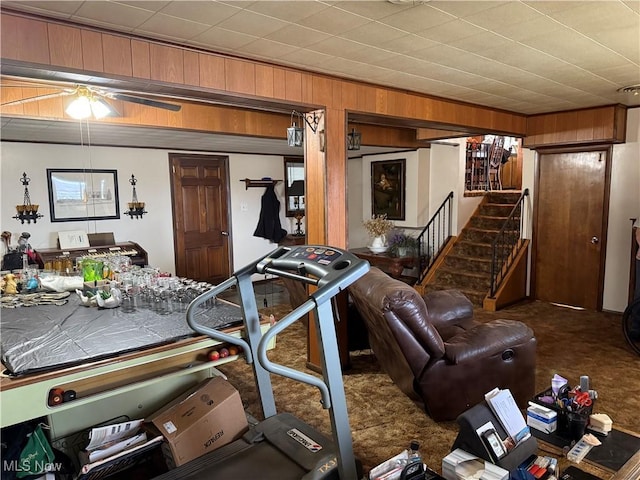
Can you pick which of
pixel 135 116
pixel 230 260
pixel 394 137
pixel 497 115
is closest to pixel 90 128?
pixel 135 116

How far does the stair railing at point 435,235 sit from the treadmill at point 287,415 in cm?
456

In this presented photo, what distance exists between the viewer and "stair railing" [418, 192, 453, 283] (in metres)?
6.52

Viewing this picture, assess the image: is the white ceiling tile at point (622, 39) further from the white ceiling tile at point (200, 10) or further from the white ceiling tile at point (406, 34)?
the white ceiling tile at point (200, 10)

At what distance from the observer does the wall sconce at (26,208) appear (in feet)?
17.4

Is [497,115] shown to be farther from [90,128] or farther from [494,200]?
[90,128]

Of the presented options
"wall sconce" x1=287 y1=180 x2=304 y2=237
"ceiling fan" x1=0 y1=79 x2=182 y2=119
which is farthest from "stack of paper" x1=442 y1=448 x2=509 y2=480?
"wall sconce" x1=287 y1=180 x2=304 y2=237

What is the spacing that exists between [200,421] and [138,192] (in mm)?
4693

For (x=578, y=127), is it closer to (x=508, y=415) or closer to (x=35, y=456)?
(x=508, y=415)

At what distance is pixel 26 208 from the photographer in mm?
5324

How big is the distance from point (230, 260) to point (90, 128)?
10.3 feet

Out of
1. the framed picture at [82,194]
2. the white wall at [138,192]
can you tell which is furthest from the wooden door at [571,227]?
the framed picture at [82,194]

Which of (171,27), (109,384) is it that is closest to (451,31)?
(171,27)

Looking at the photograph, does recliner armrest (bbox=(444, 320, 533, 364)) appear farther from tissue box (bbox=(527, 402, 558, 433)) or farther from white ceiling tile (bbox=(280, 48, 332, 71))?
white ceiling tile (bbox=(280, 48, 332, 71))

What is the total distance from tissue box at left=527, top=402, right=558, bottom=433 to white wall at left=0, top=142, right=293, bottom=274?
221 inches
